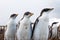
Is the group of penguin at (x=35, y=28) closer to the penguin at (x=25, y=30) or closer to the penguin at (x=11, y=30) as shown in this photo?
the penguin at (x=25, y=30)

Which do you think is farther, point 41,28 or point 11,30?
point 11,30

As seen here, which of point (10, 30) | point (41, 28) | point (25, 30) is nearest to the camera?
point (41, 28)

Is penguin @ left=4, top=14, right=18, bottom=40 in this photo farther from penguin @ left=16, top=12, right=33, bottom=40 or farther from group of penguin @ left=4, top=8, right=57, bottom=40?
penguin @ left=16, top=12, right=33, bottom=40

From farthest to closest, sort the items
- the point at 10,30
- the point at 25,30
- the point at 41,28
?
the point at 10,30 < the point at 25,30 < the point at 41,28

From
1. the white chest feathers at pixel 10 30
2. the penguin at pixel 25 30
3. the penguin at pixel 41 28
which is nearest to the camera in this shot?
the penguin at pixel 41 28

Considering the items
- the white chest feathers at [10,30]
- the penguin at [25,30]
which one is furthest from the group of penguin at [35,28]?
the white chest feathers at [10,30]

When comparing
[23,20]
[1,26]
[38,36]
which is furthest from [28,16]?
[1,26]

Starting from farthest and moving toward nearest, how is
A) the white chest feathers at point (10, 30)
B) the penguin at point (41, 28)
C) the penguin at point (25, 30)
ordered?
1. the white chest feathers at point (10, 30)
2. the penguin at point (25, 30)
3. the penguin at point (41, 28)

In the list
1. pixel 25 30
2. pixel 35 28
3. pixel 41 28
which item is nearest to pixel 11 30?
pixel 25 30

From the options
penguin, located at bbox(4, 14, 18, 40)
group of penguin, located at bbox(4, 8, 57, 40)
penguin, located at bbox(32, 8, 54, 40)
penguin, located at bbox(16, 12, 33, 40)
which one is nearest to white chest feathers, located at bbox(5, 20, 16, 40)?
penguin, located at bbox(4, 14, 18, 40)

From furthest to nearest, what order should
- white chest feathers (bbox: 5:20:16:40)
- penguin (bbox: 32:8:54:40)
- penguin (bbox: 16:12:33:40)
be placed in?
white chest feathers (bbox: 5:20:16:40) < penguin (bbox: 16:12:33:40) < penguin (bbox: 32:8:54:40)

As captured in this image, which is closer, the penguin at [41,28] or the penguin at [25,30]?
the penguin at [41,28]

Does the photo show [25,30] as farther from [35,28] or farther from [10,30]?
[10,30]

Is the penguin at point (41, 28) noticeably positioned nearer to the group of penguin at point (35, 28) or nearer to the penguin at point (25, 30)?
the group of penguin at point (35, 28)
